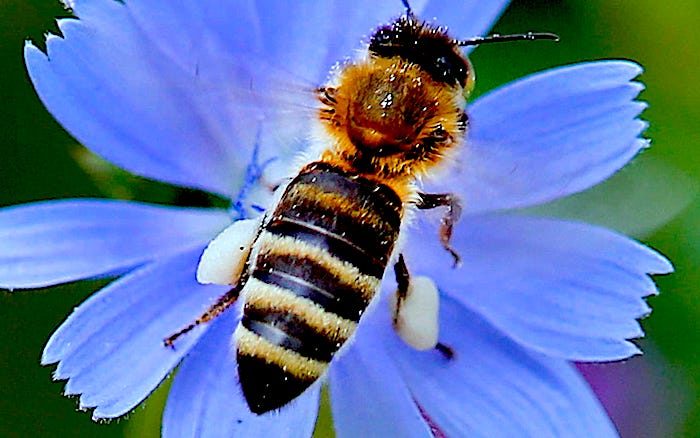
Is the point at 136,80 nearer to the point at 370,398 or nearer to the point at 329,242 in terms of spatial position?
the point at 329,242

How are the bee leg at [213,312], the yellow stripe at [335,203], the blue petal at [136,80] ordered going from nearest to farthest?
1. the yellow stripe at [335,203]
2. the blue petal at [136,80]
3. the bee leg at [213,312]

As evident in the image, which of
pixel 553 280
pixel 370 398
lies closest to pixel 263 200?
pixel 370 398

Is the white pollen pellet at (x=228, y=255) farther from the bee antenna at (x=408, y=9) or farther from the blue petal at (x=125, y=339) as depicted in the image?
the bee antenna at (x=408, y=9)

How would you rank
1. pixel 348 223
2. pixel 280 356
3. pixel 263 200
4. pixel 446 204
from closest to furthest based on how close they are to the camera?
1. pixel 280 356
2. pixel 348 223
3. pixel 446 204
4. pixel 263 200

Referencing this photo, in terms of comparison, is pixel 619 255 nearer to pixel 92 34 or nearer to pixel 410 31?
pixel 410 31

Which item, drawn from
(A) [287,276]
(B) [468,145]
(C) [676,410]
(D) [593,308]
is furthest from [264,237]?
(C) [676,410]

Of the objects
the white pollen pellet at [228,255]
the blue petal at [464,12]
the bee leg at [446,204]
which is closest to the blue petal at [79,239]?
the white pollen pellet at [228,255]

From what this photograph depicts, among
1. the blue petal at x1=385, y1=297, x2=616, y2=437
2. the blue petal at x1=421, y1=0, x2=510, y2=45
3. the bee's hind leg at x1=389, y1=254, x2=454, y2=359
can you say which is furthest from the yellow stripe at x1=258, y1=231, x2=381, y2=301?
the blue petal at x1=421, y1=0, x2=510, y2=45
